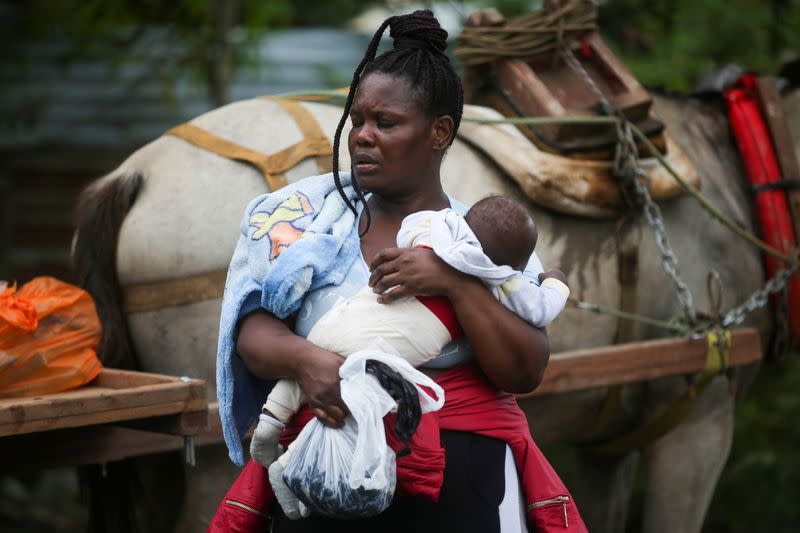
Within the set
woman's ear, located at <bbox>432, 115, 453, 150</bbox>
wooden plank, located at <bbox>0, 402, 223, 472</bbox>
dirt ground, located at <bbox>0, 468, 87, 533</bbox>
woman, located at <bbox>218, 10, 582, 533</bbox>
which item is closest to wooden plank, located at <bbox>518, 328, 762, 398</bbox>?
wooden plank, located at <bbox>0, 402, 223, 472</bbox>

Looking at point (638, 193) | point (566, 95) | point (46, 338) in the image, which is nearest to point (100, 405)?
point (46, 338)

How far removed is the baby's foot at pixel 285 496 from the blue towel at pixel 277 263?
0.23 m

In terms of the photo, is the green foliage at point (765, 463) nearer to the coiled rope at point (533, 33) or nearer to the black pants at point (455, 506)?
the coiled rope at point (533, 33)

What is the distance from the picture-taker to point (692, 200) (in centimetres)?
390

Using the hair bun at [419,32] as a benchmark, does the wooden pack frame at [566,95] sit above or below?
below

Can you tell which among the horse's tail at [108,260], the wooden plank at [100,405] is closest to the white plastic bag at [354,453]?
the wooden plank at [100,405]

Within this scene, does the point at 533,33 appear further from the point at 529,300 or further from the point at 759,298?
the point at 529,300

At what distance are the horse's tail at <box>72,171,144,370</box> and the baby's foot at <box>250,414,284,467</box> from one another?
1208mm

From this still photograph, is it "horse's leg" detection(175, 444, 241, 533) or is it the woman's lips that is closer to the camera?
the woman's lips

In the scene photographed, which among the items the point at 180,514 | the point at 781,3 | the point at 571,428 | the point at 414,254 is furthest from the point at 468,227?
the point at 781,3

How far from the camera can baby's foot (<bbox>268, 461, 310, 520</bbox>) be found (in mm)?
1948

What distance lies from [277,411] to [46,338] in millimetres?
1120

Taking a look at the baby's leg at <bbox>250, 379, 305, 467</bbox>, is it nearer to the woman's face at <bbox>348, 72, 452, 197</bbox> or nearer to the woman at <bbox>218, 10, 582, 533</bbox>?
the woman at <bbox>218, 10, 582, 533</bbox>

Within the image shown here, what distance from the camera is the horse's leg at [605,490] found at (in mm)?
4395
